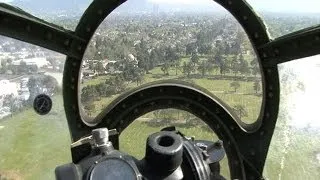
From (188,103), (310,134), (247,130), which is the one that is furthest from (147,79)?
(310,134)

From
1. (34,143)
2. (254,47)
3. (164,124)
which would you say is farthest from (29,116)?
(254,47)

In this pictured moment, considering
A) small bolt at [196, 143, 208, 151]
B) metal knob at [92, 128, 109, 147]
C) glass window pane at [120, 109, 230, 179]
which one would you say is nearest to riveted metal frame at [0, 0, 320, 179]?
A: glass window pane at [120, 109, 230, 179]

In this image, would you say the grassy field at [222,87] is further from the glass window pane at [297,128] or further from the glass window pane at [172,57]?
the glass window pane at [297,128]

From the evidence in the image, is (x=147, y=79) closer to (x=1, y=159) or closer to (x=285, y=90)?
(x=285, y=90)

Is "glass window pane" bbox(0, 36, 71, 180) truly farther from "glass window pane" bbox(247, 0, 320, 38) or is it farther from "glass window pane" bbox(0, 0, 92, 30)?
"glass window pane" bbox(247, 0, 320, 38)

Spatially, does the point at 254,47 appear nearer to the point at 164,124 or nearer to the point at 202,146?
the point at 164,124

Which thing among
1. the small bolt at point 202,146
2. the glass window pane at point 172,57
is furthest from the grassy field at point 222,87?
the small bolt at point 202,146
